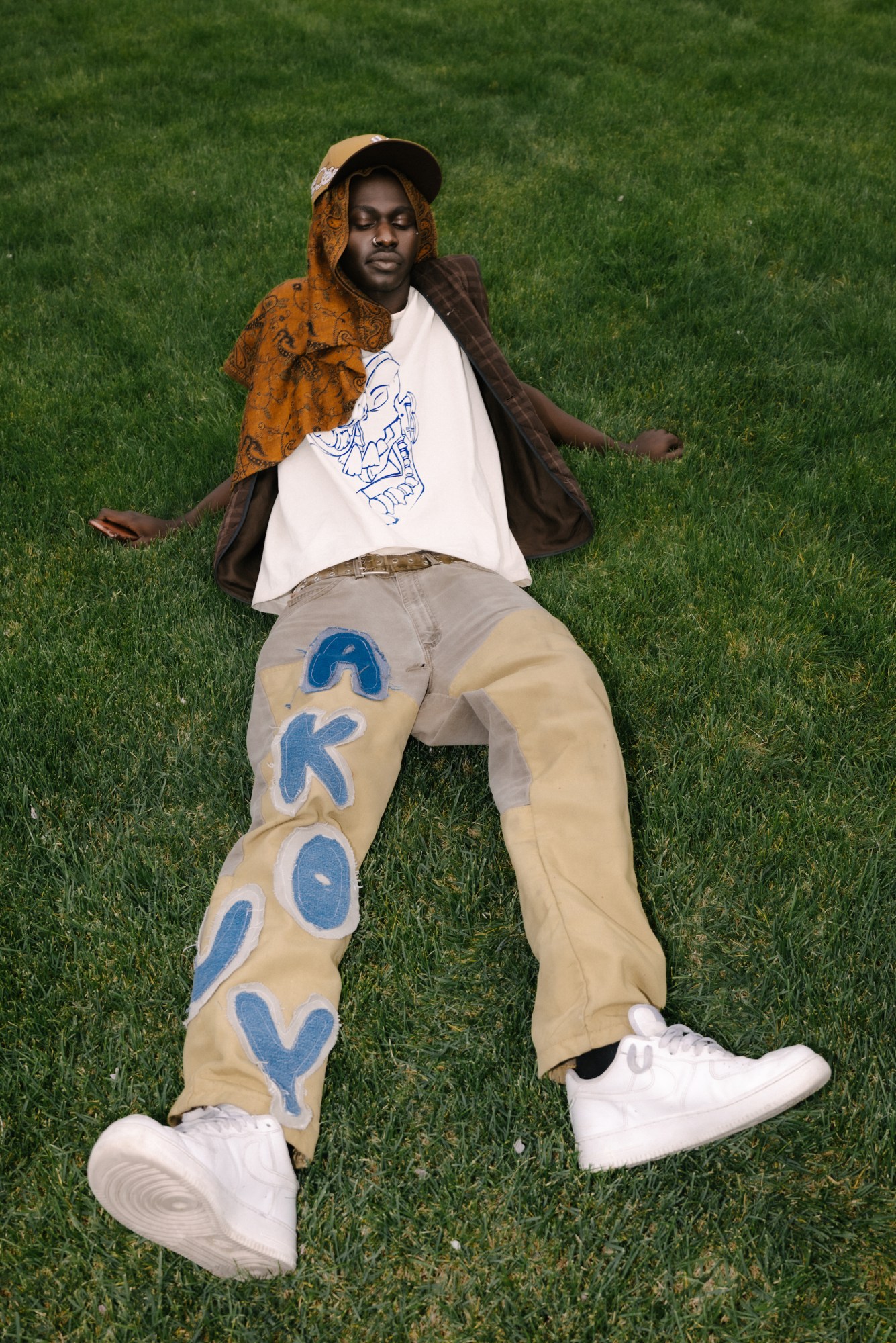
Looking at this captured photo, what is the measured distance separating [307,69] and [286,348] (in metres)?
5.96

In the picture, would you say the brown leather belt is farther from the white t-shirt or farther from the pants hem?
the pants hem

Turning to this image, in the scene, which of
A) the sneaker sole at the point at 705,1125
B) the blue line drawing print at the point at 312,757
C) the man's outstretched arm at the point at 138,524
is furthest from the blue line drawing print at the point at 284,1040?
the man's outstretched arm at the point at 138,524

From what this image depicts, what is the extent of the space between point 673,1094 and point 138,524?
2.91 metres

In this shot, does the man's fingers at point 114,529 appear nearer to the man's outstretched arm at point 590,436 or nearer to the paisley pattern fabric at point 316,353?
the paisley pattern fabric at point 316,353

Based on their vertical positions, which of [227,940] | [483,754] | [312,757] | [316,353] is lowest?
[483,754]

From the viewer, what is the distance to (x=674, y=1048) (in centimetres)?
204

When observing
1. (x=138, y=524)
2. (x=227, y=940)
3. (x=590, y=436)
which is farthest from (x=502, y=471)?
(x=227, y=940)

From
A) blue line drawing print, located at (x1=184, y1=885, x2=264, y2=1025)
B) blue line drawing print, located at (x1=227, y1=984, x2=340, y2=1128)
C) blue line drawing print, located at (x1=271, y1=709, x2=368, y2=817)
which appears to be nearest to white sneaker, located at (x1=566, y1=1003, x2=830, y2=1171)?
blue line drawing print, located at (x1=227, y1=984, x2=340, y2=1128)

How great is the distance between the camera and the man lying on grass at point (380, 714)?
1.97 metres

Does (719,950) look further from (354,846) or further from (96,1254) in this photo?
(96,1254)

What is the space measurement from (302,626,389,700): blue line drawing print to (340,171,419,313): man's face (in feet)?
4.03

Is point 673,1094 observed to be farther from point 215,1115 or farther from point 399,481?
point 399,481

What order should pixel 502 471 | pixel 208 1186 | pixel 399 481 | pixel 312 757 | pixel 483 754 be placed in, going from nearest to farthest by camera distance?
1. pixel 208 1186
2. pixel 312 757
3. pixel 483 754
4. pixel 399 481
5. pixel 502 471

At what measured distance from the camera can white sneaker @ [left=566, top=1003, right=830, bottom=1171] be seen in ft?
6.32
